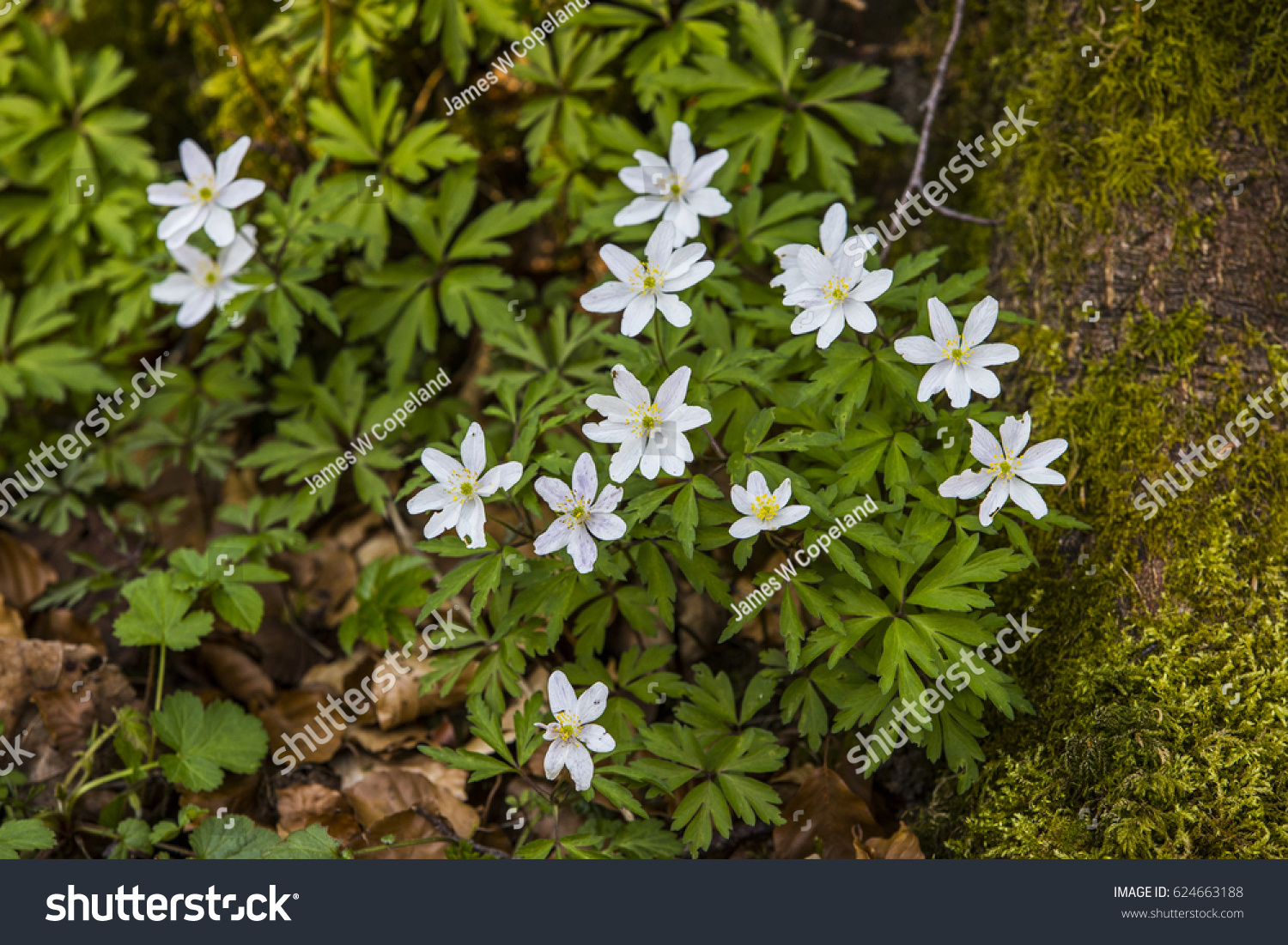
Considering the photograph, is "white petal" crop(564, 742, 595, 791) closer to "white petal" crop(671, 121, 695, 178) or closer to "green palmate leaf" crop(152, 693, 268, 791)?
"green palmate leaf" crop(152, 693, 268, 791)

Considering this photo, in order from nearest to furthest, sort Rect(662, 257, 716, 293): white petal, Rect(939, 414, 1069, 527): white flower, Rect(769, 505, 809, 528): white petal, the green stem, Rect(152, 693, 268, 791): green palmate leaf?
1. Rect(769, 505, 809, 528): white petal
2. Rect(939, 414, 1069, 527): white flower
3. Rect(662, 257, 716, 293): white petal
4. the green stem
5. Rect(152, 693, 268, 791): green palmate leaf

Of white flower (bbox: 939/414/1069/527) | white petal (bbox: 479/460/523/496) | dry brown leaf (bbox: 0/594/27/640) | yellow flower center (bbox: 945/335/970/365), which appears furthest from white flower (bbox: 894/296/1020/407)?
dry brown leaf (bbox: 0/594/27/640)

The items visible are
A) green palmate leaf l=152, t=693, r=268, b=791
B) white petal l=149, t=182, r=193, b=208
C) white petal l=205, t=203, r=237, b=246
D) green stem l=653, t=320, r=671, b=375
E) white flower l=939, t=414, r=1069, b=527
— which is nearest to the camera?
white flower l=939, t=414, r=1069, b=527

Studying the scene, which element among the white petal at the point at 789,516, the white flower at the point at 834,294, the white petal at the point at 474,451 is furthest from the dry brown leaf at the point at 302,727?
the white flower at the point at 834,294

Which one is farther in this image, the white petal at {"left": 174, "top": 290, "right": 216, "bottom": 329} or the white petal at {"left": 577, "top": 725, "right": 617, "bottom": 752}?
the white petal at {"left": 174, "top": 290, "right": 216, "bottom": 329}

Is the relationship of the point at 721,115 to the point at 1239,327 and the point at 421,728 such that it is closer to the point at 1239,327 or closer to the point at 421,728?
the point at 1239,327
